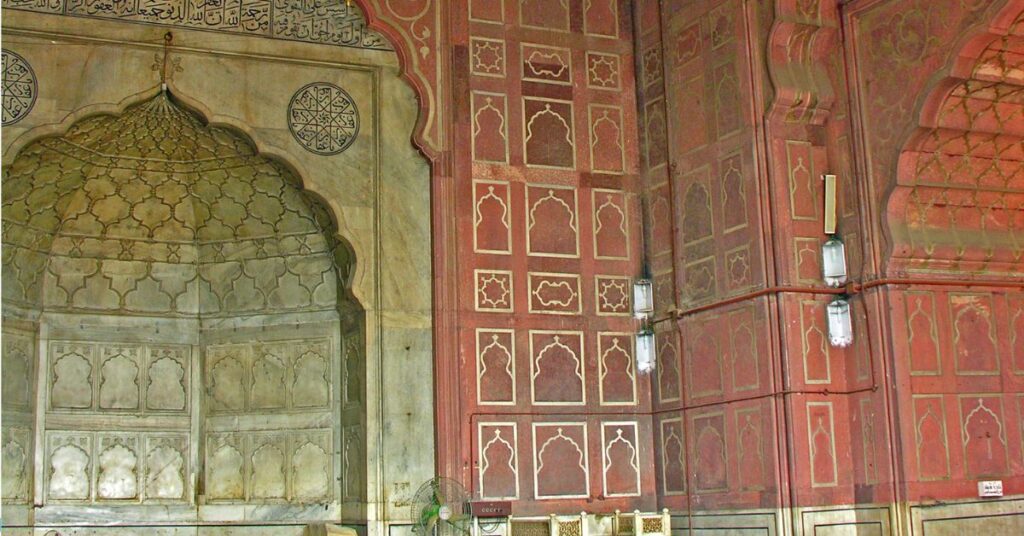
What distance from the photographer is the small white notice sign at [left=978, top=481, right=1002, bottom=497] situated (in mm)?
7207

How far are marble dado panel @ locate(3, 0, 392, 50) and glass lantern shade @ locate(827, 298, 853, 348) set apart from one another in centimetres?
396

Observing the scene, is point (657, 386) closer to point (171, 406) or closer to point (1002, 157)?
point (1002, 157)

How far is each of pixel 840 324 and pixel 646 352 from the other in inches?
67.7

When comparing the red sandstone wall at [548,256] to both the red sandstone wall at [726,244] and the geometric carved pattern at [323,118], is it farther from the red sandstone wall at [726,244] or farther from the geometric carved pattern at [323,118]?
the geometric carved pattern at [323,118]

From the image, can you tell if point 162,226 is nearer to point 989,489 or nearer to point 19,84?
point 19,84

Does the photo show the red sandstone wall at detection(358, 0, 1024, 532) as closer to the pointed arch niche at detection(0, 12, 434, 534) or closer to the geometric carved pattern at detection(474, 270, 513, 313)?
the geometric carved pattern at detection(474, 270, 513, 313)

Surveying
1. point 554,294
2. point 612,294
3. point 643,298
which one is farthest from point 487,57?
point 643,298

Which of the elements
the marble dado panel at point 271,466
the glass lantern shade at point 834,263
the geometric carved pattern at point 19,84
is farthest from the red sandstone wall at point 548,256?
the geometric carved pattern at point 19,84

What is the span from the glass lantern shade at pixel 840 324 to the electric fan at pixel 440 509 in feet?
9.42

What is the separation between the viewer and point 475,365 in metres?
8.29

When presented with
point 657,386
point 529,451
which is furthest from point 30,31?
point 657,386

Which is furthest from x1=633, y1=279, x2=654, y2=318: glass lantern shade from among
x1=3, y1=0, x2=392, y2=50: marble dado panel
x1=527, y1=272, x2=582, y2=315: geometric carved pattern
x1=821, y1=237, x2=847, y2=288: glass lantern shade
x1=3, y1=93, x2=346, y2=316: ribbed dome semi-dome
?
x1=3, y1=0, x2=392, y2=50: marble dado panel

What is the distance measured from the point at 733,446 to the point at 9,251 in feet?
18.5

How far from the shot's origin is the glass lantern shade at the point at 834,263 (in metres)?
7.48
